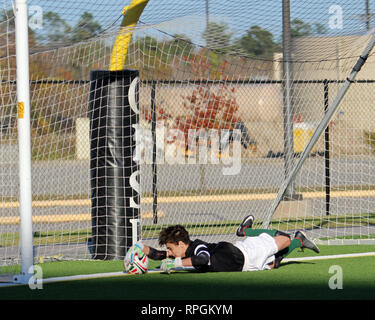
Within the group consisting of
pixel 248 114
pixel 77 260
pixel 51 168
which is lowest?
pixel 77 260

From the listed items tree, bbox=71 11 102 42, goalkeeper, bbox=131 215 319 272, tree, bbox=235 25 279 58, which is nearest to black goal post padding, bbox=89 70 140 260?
tree, bbox=71 11 102 42

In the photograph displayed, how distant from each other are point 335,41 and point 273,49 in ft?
3.18

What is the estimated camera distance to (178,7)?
8.93 m

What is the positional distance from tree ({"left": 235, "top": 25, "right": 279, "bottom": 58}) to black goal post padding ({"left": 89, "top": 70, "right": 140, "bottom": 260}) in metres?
2.09

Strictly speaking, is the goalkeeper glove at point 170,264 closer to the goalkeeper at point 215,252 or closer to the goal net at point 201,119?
the goalkeeper at point 215,252

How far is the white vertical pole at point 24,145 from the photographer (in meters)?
6.91

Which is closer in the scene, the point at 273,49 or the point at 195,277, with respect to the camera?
the point at 195,277

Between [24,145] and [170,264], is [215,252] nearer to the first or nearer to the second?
[170,264]

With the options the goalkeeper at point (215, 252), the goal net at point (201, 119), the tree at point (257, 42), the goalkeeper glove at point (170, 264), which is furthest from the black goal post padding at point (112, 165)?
the tree at point (257, 42)

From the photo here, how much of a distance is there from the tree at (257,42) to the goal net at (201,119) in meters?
0.03

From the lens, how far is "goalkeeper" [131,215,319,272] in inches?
279
